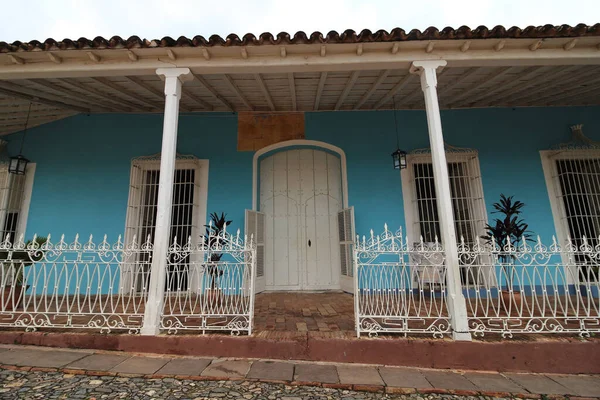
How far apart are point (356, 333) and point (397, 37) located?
335 cm

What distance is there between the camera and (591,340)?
3.04 meters

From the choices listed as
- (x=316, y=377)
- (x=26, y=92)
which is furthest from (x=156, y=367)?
(x=26, y=92)

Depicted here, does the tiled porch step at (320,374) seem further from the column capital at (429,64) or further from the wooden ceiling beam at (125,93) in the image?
the wooden ceiling beam at (125,93)

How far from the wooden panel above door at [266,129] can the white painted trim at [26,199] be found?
409 cm

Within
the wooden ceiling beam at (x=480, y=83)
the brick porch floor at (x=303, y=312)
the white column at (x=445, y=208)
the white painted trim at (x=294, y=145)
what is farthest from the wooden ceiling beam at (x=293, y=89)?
the brick porch floor at (x=303, y=312)

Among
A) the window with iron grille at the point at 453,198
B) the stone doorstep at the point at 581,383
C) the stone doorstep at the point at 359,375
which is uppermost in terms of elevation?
the window with iron grille at the point at 453,198

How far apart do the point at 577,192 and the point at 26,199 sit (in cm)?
1036

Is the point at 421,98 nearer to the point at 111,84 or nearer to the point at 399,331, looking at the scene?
the point at 399,331

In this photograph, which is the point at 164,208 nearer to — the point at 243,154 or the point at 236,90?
the point at 236,90

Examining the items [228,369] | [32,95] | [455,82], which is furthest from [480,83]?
[32,95]

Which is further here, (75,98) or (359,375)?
(75,98)

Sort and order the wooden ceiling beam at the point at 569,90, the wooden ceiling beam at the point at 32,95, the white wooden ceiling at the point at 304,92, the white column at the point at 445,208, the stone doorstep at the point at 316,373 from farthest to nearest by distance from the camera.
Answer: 1. the wooden ceiling beam at the point at 569,90
2. the wooden ceiling beam at the point at 32,95
3. the white wooden ceiling at the point at 304,92
4. the white column at the point at 445,208
5. the stone doorstep at the point at 316,373

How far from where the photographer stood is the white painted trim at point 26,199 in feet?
19.2

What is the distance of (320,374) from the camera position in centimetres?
280
